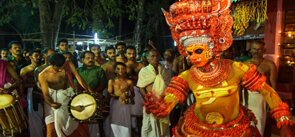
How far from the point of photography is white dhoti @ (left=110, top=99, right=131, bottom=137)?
5941mm

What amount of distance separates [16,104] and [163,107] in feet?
9.55

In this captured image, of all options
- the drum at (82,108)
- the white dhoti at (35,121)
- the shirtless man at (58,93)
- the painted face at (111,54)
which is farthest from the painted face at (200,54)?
the painted face at (111,54)

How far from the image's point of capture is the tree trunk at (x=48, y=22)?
11.4 meters

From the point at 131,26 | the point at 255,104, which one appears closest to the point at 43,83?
the point at 255,104

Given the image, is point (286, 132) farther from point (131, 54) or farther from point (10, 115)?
point (131, 54)

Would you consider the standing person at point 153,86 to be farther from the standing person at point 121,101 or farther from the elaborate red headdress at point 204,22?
the elaborate red headdress at point 204,22

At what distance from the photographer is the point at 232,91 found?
3.37 metres

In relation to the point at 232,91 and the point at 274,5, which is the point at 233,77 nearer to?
the point at 232,91

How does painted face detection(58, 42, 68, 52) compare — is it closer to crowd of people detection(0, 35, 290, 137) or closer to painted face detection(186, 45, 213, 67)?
crowd of people detection(0, 35, 290, 137)

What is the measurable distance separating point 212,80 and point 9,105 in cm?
320

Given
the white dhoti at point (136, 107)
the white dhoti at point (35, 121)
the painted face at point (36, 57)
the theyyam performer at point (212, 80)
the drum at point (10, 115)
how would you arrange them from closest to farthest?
the theyyam performer at point (212, 80)
the drum at point (10, 115)
the white dhoti at point (136, 107)
the white dhoti at point (35, 121)
the painted face at point (36, 57)

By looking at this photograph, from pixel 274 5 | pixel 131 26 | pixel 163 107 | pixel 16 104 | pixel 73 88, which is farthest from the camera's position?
pixel 131 26

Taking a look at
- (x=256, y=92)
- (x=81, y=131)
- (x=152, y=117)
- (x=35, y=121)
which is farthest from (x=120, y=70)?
(x=256, y=92)

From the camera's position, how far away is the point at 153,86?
19.4 ft
